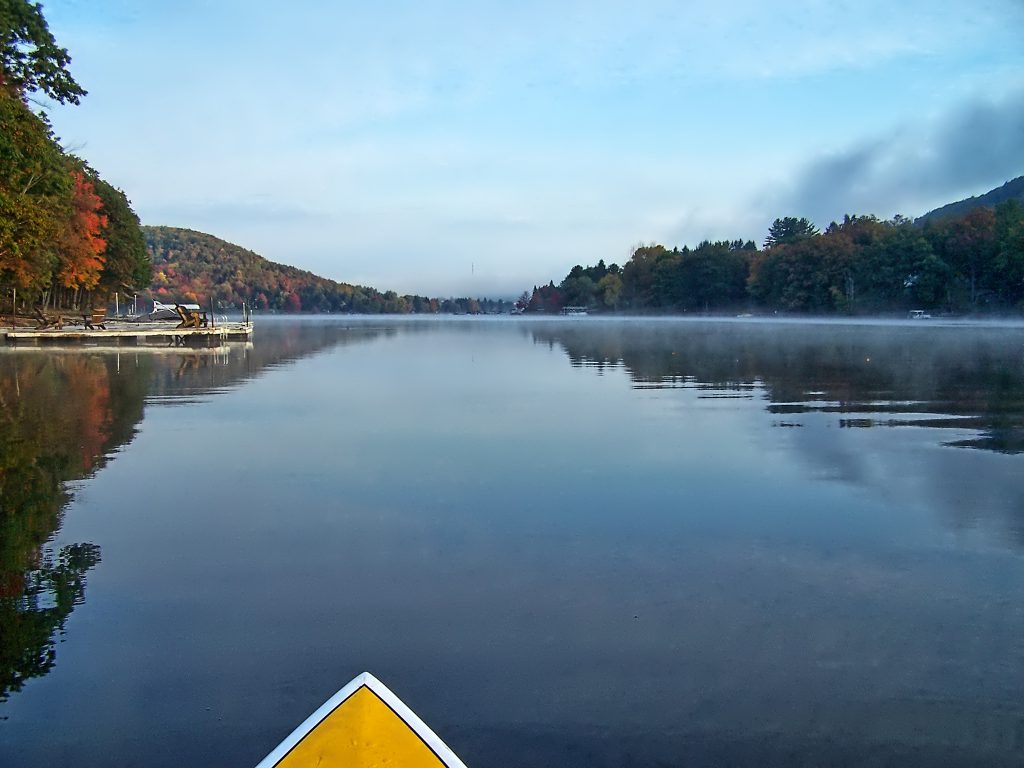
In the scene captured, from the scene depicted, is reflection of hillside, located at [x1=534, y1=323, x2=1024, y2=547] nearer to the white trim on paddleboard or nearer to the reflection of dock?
the white trim on paddleboard

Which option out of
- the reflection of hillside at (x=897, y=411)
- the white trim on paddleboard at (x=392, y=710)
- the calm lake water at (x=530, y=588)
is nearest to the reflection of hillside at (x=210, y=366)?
the calm lake water at (x=530, y=588)

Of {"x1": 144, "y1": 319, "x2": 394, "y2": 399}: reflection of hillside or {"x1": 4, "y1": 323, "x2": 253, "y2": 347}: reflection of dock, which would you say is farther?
{"x1": 4, "y1": 323, "x2": 253, "y2": 347}: reflection of dock

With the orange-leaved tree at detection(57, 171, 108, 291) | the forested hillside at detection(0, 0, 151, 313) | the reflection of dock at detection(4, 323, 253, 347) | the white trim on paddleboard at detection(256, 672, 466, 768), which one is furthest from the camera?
the orange-leaved tree at detection(57, 171, 108, 291)

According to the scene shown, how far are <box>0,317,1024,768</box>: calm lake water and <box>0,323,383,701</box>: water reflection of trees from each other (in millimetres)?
38

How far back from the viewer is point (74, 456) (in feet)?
37.4

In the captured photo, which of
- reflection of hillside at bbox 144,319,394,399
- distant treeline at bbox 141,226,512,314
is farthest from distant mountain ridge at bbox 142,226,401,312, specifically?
reflection of hillside at bbox 144,319,394,399

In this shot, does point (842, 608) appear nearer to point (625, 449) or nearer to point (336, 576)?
point (336, 576)

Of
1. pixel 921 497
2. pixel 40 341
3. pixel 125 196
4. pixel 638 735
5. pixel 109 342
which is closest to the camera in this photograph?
pixel 638 735

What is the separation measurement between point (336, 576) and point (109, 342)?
44.3 meters

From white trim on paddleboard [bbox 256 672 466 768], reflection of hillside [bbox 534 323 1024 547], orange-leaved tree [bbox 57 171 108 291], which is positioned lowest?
reflection of hillside [bbox 534 323 1024 547]

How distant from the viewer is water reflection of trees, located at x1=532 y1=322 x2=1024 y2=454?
1469 centimetres

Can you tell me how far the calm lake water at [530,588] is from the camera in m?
4.24

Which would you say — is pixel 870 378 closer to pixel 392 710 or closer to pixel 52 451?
pixel 52 451

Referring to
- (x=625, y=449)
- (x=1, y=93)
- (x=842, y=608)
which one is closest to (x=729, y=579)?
(x=842, y=608)
